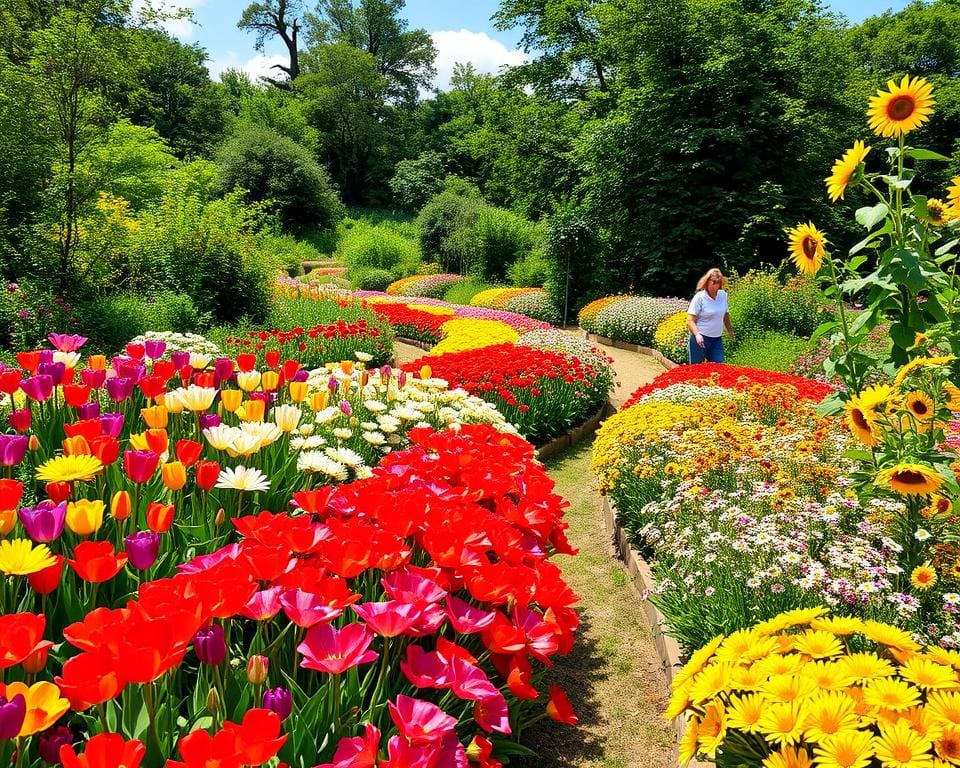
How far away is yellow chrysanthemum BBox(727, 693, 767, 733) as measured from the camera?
132 centimetres

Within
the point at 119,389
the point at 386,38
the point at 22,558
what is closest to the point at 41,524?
the point at 22,558

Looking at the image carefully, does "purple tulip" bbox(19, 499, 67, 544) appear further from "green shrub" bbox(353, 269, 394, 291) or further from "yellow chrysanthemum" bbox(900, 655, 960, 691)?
"green shrub" bbox(353, 269, 394, 291)

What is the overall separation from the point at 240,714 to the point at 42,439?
1.81 meters

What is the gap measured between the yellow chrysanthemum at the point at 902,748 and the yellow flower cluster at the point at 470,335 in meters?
8.84

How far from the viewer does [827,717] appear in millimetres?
1255

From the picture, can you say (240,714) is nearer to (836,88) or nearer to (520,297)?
(520,297)

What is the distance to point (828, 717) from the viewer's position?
49.4 inches

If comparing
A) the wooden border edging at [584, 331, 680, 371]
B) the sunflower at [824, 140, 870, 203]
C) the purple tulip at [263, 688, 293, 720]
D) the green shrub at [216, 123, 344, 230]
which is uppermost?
the green shrub at [216, 123, 344, 230]

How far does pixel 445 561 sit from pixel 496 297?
17.8 meters

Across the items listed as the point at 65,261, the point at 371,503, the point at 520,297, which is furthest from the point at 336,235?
the point at 371,503

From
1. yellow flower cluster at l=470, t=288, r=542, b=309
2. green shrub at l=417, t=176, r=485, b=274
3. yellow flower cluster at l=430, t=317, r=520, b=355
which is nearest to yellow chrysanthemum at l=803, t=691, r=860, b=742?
yellow flower cluster at l=430, t=317, r=520, b=355

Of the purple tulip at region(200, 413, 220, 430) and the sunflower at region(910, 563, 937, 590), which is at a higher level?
the purple tulip at region(200, 413, 220, 430)

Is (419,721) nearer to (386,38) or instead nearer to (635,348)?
(635,348)

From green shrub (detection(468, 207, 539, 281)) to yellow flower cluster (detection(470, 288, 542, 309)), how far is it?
130 inches
